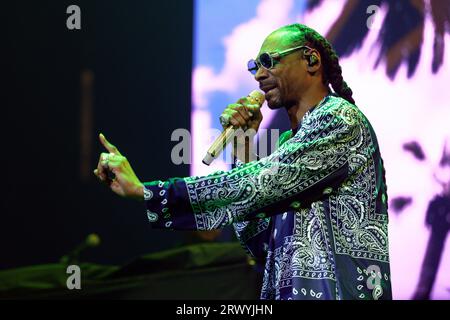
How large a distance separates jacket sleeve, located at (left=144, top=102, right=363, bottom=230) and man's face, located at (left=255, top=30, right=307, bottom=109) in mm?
281

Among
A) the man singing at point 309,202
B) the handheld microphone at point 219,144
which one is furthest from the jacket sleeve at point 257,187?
the handheld microphone at point 219,144

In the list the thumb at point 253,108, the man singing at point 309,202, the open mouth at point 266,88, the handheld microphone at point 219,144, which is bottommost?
the man singing at point 309,202

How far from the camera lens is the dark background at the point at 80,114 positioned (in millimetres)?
5215

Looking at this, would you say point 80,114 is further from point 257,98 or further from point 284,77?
point 284,77

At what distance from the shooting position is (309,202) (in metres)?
2.41

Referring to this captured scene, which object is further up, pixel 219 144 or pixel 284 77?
pixel 284 77

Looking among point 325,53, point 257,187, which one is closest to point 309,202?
point 257,187

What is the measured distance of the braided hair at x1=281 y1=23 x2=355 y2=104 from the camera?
2697 mm

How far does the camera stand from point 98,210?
5711 mm

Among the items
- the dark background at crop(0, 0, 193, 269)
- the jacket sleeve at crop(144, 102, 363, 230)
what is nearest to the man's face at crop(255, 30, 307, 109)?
the jacket sleeve at crop(144, 102, 363, 230)

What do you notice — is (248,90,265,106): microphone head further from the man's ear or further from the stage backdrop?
the stage backdrop

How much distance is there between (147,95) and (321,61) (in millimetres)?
3193

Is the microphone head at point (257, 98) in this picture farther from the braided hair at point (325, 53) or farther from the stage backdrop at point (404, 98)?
the stage backdrop at point (404, 98)

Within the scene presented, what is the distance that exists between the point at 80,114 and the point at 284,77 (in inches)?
123
